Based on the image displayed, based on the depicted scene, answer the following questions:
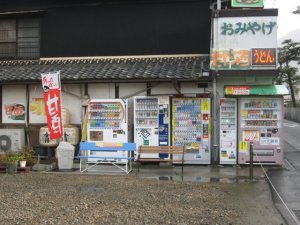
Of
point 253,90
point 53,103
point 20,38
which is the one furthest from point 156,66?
point 20,38

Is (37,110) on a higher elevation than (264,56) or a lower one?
lower

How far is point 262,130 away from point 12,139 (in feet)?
27.9

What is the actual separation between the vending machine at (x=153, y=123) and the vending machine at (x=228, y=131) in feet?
5.74

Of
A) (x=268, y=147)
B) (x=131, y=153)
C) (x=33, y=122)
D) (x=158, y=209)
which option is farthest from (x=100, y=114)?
(x=158, y=209)

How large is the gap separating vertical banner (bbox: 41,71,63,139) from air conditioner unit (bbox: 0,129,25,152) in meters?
2.31

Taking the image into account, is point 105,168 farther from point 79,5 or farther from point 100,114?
point 79,5

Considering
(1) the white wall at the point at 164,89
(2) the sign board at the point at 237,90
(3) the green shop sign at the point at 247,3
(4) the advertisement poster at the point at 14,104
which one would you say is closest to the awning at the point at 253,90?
(2) the sign board at the point at 237,90

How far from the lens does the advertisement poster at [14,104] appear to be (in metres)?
15.3

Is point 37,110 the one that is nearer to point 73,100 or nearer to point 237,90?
point 73,100

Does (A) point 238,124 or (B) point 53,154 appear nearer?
(A) point 238,124

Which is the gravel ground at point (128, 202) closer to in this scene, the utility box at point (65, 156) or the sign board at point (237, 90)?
the utility box at point (65, 156)

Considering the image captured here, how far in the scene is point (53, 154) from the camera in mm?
14531

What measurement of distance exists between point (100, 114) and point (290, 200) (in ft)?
22.7

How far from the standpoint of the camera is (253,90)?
42.3ft
